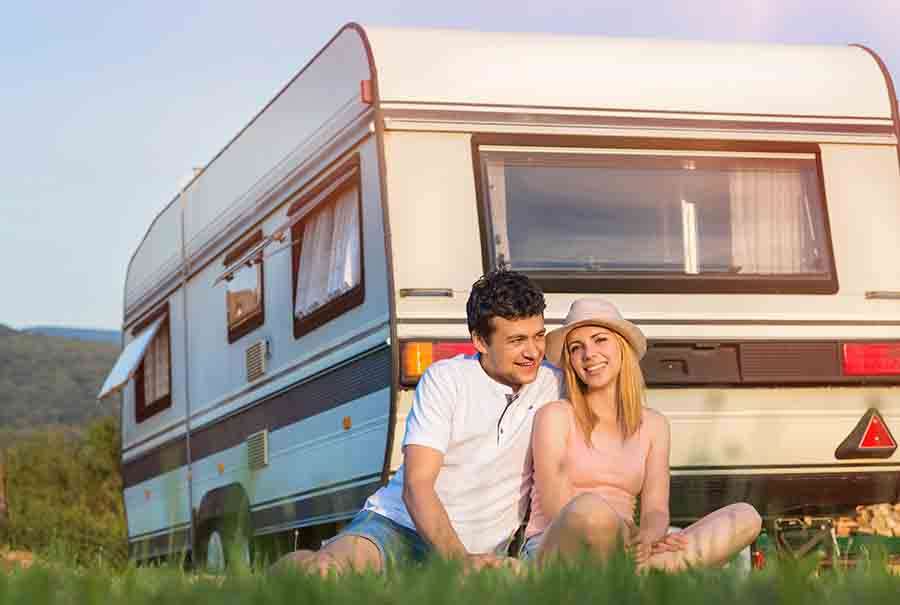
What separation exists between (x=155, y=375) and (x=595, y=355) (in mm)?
6013

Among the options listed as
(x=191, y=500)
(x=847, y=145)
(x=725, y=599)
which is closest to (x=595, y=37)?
(x=847, y=145)

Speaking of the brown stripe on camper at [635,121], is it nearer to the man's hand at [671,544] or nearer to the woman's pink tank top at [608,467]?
the woman's pink tank top at [608,467]

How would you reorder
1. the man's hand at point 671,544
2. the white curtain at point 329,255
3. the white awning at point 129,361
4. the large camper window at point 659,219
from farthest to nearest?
1. the white awning at point 129,361
2. the white curtain at point 329,255
3. the large camper window at point 659,219
4. the man's hand at point 671,544

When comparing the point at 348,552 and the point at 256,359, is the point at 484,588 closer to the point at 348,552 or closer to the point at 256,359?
the point at 348,552

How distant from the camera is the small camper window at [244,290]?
868 centimetres

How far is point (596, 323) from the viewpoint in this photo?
584cm

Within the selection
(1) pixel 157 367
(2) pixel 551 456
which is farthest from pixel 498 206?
(1) pixel 157 367

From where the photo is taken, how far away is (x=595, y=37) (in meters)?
7.59

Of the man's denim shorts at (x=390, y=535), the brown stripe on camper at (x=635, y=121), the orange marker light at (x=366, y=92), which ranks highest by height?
the orange marker light at (x=366, y=92)

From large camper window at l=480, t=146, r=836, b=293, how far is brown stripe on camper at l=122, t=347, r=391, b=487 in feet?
2.37

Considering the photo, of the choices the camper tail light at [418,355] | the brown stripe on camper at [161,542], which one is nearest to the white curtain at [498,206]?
the camper tail light at [418,355]

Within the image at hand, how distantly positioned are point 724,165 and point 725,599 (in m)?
4.97

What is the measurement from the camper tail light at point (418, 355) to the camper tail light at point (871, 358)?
1.75 m

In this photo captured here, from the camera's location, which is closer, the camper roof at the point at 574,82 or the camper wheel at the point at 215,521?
the camper roof at the point at 574,82
